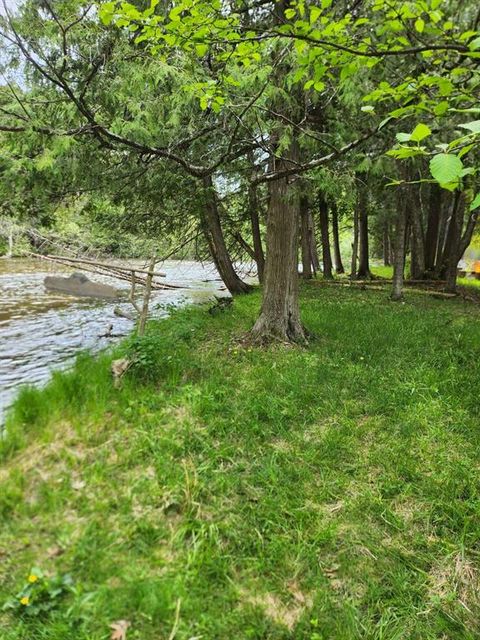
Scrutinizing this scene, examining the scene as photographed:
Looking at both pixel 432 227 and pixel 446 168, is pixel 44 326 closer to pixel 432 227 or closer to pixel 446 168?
pixel 446 168

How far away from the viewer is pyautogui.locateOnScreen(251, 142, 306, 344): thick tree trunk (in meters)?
5.77

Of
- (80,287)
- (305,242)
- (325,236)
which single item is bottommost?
(80,287)

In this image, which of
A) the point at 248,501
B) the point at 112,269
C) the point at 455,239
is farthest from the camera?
the point at 455,239

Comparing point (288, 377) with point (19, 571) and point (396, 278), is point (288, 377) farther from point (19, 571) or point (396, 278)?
point (396, 278)

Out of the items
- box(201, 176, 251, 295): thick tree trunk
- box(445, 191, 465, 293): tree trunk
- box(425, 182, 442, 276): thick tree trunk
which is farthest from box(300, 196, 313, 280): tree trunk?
box(445, 191, 465, 293): tree trunk

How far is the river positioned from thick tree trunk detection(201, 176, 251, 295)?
5.38 feet

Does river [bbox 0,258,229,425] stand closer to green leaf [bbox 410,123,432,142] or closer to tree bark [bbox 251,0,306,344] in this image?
tree bark [bbox 251,0,306,344]

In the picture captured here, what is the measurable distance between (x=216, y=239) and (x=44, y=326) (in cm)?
482

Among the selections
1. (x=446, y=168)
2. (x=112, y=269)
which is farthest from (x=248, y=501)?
(x=112, y=269)

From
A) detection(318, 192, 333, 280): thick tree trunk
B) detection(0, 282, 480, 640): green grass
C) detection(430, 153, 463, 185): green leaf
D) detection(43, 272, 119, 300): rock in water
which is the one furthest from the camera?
detection(318, 192, 333, 280): thick tree trunk

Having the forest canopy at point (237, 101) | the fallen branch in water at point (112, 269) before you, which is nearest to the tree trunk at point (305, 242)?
the forest canopy at point (237, 101)

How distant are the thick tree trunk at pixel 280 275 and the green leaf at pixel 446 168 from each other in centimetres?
453

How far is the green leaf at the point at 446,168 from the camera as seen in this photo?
1.23 m

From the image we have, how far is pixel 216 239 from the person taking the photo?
10.7 m
